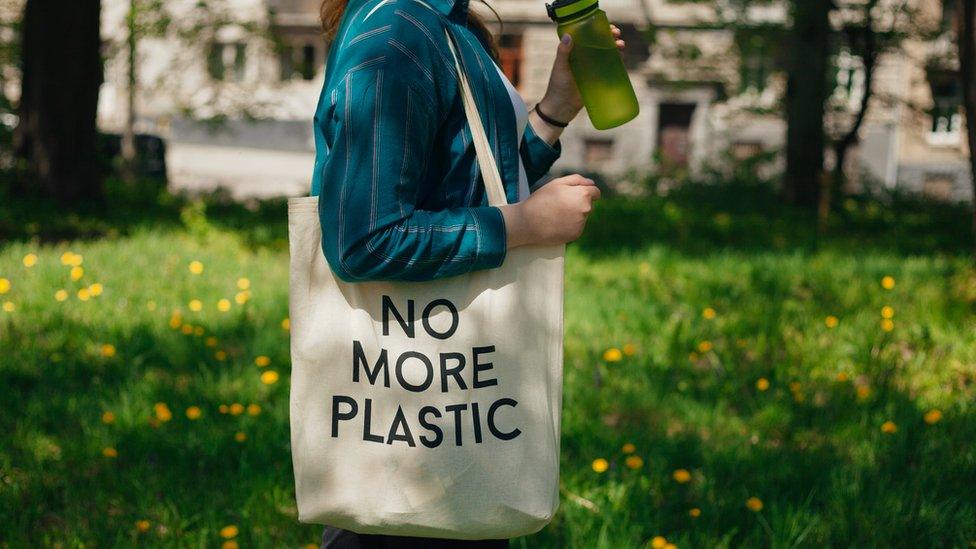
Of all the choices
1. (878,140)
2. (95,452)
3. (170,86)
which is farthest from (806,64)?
(878,140)

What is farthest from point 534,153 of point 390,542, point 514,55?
point 514,55

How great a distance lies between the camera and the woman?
4.68 ft

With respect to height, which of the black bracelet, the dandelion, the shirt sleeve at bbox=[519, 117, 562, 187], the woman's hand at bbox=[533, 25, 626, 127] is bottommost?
the dandelion

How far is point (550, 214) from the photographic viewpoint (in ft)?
4.98

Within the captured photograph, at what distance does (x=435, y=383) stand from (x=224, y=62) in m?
11.5

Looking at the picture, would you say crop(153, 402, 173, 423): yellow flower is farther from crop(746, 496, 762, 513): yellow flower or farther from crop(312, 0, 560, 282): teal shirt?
crop(312, 0, 560, 282): teal shirt

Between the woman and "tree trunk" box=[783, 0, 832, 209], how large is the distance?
32.3ft

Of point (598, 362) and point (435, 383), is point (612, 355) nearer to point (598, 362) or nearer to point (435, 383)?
point (598, 362)

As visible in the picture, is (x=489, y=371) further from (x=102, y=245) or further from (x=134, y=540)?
(x=102, y=245)

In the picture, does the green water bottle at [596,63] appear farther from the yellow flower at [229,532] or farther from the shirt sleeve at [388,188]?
the yellow flower at [229,532]

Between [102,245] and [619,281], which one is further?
[102,245]

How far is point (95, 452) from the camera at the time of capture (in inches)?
123

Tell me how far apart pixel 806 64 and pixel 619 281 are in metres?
6.46

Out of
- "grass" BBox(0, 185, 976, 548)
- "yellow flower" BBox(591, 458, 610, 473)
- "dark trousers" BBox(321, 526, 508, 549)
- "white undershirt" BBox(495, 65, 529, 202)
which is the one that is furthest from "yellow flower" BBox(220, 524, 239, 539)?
"white undershirt" BBox(495, 65, 529, 202)
